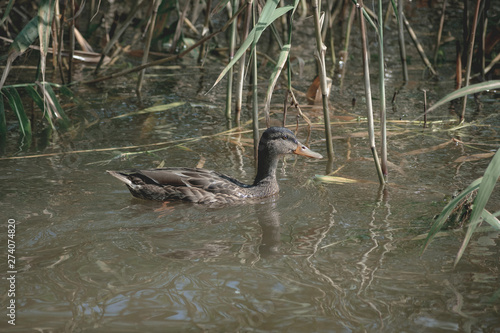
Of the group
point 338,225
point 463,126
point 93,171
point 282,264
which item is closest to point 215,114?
point 93,171

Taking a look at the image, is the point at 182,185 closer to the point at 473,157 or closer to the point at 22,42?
the point at 22,42

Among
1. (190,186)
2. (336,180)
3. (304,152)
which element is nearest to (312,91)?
(304,152)

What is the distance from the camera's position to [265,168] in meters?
6.12

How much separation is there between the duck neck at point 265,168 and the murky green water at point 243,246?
246 mm

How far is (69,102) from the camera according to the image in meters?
8.43

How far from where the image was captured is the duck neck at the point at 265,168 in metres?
6.05

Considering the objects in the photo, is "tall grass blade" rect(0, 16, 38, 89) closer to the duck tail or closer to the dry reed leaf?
the duck tail

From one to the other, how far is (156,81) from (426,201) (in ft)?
17.2

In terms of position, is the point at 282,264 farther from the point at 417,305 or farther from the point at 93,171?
the point at 93,171

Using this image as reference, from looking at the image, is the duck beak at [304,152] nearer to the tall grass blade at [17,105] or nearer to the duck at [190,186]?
the duck at [190,186]

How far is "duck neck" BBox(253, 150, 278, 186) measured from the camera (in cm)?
605

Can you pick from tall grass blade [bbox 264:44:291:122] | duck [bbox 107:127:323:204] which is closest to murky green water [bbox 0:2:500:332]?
duck [bbox 107:127:323:204]

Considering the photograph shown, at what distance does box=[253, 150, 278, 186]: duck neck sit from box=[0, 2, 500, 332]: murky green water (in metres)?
0.25

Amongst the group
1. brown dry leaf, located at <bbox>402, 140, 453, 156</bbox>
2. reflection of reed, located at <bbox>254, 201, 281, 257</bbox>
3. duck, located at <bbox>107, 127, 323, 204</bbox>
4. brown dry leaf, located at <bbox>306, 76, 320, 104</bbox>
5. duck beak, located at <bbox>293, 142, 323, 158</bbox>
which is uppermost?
brown dry leaf, located at <bbox>306, 76, 320, 104</bbox>
